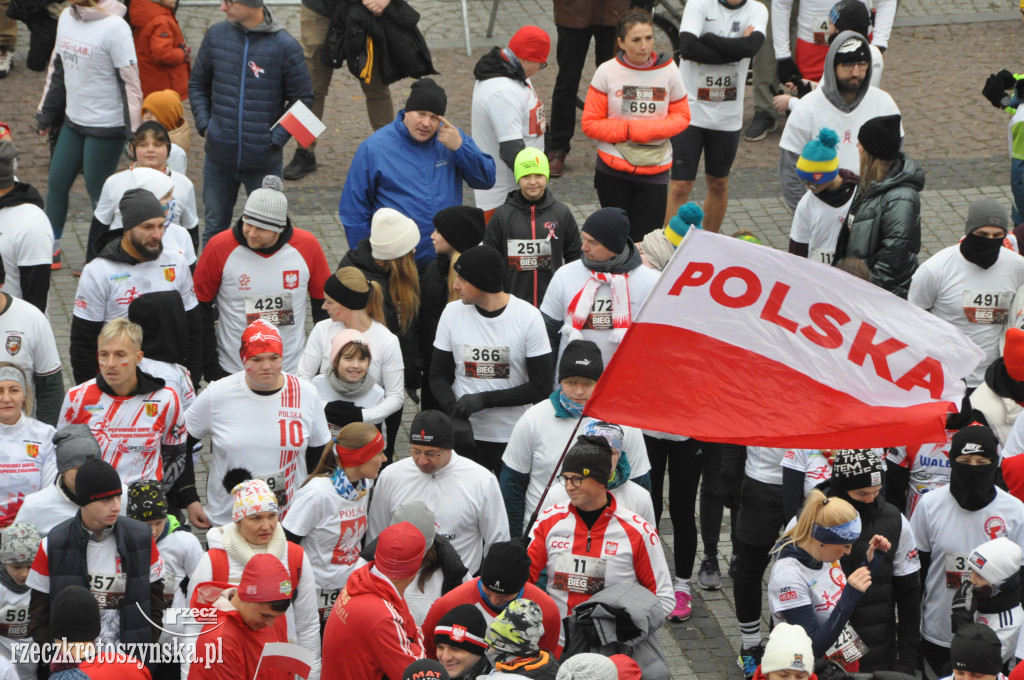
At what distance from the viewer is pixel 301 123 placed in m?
10.1

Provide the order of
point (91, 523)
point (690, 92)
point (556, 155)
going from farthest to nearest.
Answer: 1. point (556, 155)
2. point (690, 92)
3. point (91, 523)

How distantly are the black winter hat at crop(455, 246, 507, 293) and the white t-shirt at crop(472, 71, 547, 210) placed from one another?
2.45 meters

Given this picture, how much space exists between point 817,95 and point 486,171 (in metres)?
2.57

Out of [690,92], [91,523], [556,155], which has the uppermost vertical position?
[91,523]

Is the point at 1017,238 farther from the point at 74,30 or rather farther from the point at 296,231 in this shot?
the point at 74,30

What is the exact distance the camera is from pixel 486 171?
31.6 ft

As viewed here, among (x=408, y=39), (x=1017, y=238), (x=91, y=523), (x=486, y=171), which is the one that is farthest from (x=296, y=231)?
(x=1017, y=238)

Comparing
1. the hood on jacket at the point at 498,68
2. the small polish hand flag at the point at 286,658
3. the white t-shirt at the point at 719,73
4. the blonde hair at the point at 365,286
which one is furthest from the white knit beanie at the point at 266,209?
Answer: the white t-shirt at the point at 719,73

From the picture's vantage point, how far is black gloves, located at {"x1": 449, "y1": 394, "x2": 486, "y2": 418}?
25.8ft

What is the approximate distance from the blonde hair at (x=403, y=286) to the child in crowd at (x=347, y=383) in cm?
72

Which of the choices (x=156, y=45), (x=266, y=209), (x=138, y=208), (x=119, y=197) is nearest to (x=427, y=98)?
(x=266, y=209)

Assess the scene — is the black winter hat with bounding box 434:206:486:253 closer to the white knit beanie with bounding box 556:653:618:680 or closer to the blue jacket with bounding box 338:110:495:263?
the blue jacket with bounding box 338:110:495:263

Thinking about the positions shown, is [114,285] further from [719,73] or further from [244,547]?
[719,73]

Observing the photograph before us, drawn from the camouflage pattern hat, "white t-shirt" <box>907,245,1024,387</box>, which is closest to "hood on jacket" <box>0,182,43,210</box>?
the camouflage pattern hat
